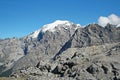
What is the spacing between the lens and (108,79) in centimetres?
17900

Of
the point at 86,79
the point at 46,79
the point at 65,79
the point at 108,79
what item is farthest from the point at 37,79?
the point at 108,79

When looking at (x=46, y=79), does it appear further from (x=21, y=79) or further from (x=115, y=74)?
(x=115, y=74)

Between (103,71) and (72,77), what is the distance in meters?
22.4

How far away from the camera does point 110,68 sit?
652 feet

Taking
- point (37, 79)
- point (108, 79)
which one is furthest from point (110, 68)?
point (37, 79)

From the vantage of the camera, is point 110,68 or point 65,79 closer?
point 65,79

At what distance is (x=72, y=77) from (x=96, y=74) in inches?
683

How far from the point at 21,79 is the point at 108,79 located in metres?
61.5

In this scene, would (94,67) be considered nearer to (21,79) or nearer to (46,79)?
(46,79)

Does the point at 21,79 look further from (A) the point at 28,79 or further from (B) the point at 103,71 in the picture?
(B) the point at 103,71

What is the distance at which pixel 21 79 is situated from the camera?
7761 inches

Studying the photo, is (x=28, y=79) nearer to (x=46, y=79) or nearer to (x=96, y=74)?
(x=46, y=79)

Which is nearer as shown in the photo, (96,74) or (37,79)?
(37,79)

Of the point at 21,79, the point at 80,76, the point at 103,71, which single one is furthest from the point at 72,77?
the point at 21,79
